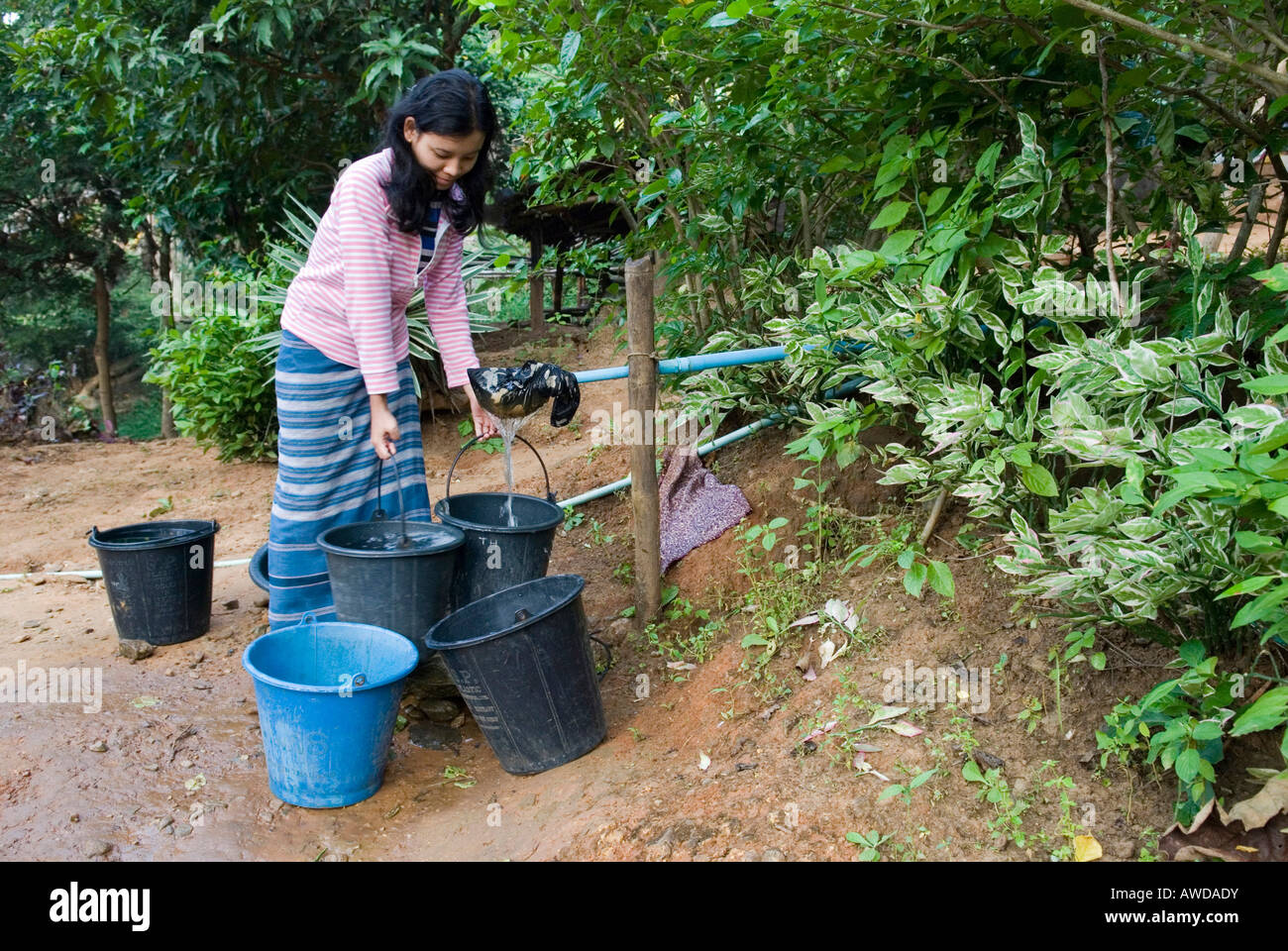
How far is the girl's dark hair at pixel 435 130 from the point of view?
97.3 inches

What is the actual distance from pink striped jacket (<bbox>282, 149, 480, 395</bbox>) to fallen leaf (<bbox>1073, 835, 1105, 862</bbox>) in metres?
2.09

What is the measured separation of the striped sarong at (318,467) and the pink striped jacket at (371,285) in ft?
0.33

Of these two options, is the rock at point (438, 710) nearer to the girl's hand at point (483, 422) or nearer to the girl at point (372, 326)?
the girl at point (372, 326)

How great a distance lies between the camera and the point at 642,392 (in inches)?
119

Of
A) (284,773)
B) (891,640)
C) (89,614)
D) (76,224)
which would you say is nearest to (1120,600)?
(891,640)

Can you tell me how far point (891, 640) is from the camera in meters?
Answer: 2.56

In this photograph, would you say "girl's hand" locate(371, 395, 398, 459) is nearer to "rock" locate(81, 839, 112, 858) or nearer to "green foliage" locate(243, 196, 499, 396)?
"rock" locate(81, 839, 112, 858)

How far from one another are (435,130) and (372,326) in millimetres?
581

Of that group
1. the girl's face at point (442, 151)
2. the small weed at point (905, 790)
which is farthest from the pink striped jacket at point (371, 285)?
the small weed at point (905, 790)

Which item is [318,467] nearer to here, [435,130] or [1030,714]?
[435,130]

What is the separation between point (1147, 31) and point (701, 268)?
75.2 inches

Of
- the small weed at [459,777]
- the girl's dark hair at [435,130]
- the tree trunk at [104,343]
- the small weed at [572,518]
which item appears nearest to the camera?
the girl's dark hair at [435,130]

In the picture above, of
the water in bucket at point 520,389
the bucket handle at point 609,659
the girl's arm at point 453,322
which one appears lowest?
the bucket handle at point 609,659

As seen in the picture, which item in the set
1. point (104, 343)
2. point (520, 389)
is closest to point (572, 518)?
point (520, 389)
